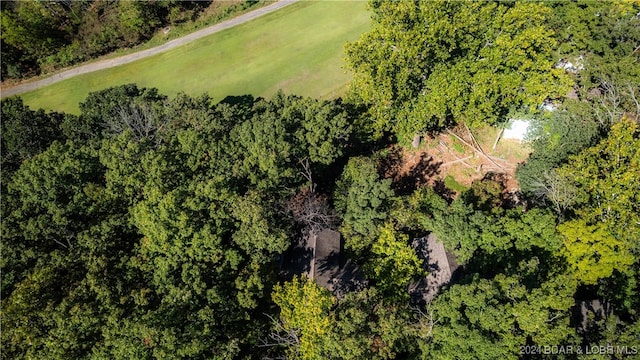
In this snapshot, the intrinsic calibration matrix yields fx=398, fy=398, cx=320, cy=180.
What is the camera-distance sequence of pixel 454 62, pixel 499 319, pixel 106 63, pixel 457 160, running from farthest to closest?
pixel 106 63 < pixel 457 160 < pixel 454 62 < pixel 499 319

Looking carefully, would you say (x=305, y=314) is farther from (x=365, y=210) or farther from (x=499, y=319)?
(x=499, y=319)

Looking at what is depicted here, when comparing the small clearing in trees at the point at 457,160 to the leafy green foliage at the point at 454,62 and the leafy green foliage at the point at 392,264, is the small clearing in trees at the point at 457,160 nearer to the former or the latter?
the leafy green foliage at the point at 454,62

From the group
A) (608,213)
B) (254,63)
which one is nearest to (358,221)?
(608,213)

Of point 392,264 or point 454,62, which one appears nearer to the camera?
point 392,264

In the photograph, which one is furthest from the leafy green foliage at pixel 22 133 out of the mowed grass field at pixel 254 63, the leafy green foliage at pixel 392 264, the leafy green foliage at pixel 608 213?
the leafy green foliage at pixel 608 213

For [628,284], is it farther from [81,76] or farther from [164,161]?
[81,76]

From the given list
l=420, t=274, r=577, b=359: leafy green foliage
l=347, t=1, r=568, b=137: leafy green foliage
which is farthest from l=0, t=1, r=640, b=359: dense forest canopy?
l=347, t=1, r=568, b=137: leafy green foliage
